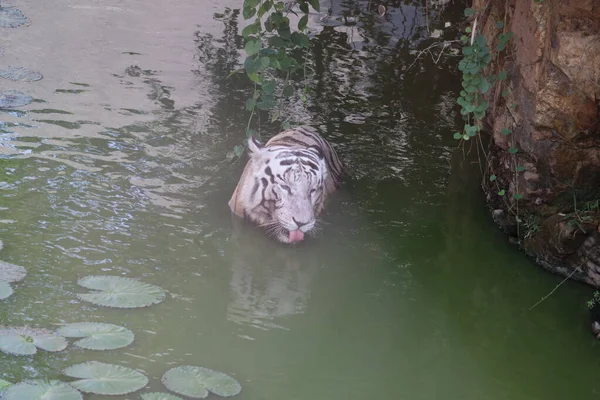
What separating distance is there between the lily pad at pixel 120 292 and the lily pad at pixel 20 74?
12.0 feet

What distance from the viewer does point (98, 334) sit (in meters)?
4.52

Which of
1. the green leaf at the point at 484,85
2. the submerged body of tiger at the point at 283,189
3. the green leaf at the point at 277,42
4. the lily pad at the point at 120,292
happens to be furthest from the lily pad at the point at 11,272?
the green leaf at the point at 484,85

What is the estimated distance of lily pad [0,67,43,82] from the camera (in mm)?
7996

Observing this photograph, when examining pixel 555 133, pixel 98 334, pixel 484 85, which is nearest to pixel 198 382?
pixel 98 334

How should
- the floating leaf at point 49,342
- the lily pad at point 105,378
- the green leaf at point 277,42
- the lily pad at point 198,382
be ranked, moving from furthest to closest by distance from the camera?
1. the green leaf at point 277,42
2. the floating leaf at point 49,342
3. the lily pad at point 198,382
4. the lily pad at point 105,378

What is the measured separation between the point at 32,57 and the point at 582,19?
565 centimetres

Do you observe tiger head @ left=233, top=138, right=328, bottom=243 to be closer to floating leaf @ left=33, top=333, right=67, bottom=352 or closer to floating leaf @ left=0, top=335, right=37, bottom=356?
floating leaf @ left=33, top=333, right=67, bottom=352

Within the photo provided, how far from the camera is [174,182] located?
6.60 m

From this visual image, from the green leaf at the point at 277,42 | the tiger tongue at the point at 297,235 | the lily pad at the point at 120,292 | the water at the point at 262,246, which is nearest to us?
the water at the point at 262,246

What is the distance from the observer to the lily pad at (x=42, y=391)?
390 cm

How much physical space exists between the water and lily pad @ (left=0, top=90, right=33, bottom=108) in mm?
108

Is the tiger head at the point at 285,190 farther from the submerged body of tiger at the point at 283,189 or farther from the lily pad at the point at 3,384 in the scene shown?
the lily pad at the point at 3,384

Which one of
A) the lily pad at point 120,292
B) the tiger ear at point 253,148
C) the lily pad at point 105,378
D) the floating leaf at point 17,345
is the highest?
the tiger ear at point 253,148

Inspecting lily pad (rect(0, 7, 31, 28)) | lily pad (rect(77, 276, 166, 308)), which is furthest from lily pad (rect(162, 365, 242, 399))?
lily pad (rect(0, 7, 31, 28))
